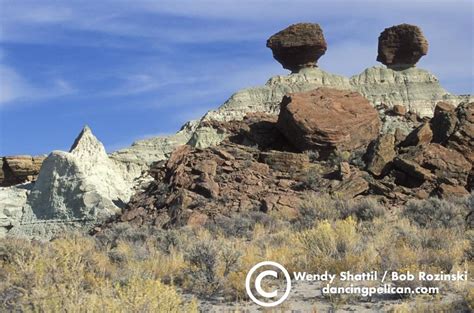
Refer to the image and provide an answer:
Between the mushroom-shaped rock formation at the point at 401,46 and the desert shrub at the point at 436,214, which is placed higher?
the mushroom-shaped rock formation at the point at 401,46

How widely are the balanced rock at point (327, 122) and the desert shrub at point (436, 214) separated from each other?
10448mm

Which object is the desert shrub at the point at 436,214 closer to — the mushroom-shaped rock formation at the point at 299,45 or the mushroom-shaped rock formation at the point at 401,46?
the mushroom-shaped rock formation at the point at 299,45

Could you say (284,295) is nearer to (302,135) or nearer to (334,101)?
(302,135)

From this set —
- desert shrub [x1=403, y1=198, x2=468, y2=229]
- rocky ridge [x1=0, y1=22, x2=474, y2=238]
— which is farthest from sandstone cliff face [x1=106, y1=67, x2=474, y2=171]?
desert shrub [x1=403, y1=198, x2=468, y2=229]

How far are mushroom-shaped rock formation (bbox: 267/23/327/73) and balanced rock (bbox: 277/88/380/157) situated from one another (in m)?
32.6

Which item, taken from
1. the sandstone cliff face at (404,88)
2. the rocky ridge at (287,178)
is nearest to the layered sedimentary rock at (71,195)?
the rocky ridge at (287,178)

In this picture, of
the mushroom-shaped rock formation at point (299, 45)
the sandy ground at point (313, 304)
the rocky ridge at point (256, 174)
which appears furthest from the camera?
the mushroom-shaped rock formation at point (299, 45)

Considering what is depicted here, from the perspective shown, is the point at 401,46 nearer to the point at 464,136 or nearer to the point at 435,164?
the point at 464,136

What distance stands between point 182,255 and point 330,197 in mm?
11793

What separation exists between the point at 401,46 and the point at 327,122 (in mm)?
41236

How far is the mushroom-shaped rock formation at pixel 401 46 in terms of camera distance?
221 feet

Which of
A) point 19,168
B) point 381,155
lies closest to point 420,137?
point 381,155

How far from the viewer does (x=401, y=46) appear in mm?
68312

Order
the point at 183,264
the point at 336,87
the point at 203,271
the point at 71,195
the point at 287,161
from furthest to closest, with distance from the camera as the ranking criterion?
the point at 336,87
the point at 71,195
the point at 287,161
the point at 183,264
the point at 203,271
